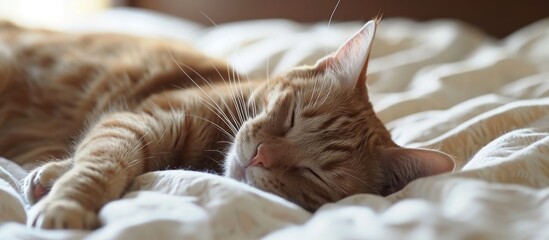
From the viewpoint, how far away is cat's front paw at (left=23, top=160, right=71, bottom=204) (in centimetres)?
140

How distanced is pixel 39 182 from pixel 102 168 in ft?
0.55

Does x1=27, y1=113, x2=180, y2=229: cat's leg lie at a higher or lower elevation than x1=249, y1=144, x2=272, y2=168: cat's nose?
lower

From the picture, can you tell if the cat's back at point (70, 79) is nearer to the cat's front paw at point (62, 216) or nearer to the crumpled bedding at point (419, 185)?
the crumpled bedding at point (419, 185)

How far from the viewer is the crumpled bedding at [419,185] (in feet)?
3.44

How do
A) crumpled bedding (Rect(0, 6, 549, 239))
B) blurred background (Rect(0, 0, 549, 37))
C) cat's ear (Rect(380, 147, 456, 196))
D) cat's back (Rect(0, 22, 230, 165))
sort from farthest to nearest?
1. blurred background (Rect(0, 0, 549, 37))
2. cat's back (Rect(0, 22, 230, 165))
3. cat's ear (Rect(380, 147, 456, 196))
4. crumpled bedding (Rect(0, 6, 549, 239))

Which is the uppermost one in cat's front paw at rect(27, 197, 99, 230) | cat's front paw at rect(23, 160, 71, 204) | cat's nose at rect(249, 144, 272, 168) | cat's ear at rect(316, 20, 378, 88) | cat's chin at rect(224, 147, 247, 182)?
cat's ear at rect(316, 20, 378, 88)

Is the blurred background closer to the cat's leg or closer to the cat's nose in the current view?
the cat's leg

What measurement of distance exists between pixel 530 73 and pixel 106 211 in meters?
1.70

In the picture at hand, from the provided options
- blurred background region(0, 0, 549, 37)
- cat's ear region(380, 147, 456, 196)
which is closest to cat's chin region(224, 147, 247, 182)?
cat's ear region(380, 147, 456, 196)

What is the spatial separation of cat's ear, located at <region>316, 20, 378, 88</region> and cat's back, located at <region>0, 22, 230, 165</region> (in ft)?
1.48

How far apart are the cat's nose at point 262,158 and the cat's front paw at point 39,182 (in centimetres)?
45

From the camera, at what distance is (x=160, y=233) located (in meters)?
1.04

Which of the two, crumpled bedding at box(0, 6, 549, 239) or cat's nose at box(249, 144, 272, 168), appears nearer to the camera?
crumpled bedding at box(0, 6, 549, 239)

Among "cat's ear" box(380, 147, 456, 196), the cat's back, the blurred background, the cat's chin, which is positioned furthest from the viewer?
the blurred background
